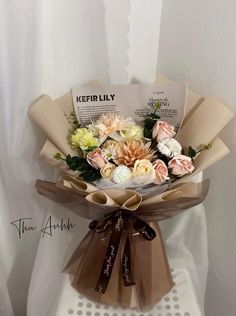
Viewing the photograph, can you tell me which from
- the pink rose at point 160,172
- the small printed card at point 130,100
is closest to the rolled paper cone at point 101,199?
the pink rose at point 160,172

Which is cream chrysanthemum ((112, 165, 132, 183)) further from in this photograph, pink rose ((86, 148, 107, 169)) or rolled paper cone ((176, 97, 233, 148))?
rolled paper cone ((176, 97, 233, 148))

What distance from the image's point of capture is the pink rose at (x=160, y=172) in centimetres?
87

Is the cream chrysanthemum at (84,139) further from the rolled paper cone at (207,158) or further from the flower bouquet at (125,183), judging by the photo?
the rolled paper cone at (207,158)

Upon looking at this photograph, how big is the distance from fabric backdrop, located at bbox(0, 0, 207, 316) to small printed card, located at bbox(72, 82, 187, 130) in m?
0.08

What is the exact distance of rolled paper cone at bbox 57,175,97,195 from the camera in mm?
875

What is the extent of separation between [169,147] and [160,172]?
0.23ft

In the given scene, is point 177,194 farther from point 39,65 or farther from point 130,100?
point 39,65

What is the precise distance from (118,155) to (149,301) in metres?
0.36

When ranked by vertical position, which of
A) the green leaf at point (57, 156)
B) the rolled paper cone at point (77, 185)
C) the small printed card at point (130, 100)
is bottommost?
the rolled paper cone at point (77, 185)

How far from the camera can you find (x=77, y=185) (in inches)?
35.4

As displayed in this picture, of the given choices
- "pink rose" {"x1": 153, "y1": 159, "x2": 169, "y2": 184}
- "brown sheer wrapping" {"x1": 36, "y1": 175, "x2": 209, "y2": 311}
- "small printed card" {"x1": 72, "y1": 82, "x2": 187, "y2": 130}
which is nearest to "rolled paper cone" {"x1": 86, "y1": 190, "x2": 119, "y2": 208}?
"brown sheer wrapping" {"x1": 36, "y1": 175, "x2": 209, "y2": 311}

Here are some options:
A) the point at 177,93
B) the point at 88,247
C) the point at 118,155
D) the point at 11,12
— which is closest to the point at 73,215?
the point at 88,247

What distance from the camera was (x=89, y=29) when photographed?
39.3 inches

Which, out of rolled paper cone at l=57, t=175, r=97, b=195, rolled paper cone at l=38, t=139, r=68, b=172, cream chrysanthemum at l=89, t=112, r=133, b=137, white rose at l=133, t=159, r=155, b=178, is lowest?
rolled paper cone at l=57, t=175, r=97, b=195
